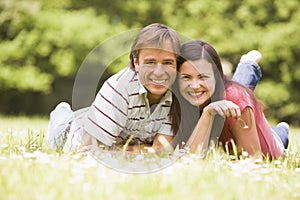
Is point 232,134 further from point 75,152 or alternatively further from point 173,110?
point 75,152

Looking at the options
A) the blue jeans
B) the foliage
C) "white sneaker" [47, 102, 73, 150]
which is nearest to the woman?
"white sneaker" [47, 102, 73, 150]

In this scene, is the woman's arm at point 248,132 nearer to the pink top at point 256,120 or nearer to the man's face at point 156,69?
the pink top at point 256,120

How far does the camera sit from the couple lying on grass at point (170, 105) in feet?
9.45

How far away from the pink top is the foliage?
6.39 metres

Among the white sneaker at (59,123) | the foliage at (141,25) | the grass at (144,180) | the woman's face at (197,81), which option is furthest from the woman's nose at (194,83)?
the foliage at (141,25)

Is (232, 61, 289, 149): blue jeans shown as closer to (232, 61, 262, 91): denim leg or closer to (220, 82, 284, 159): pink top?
(232, 61, 262, 91): denim leg

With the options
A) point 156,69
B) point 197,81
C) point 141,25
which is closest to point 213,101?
point 197,81

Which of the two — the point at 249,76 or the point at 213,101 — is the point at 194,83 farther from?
the point at 249,76

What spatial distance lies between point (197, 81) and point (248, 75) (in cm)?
129

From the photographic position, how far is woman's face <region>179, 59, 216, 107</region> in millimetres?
2988

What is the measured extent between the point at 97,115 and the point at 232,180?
101 centimetres

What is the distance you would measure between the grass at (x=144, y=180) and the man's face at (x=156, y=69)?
503mm

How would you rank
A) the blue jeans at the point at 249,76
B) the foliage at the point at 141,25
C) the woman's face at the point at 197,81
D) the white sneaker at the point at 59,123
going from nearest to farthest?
the woman's face at the point at 197,81, the white sneaker at the point at 59,123, the blue jeans at the point at 249,76, the foliage at the point at 141,25

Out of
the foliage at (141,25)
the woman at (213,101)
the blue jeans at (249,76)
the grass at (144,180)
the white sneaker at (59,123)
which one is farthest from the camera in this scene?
the foliage at (141,25)
